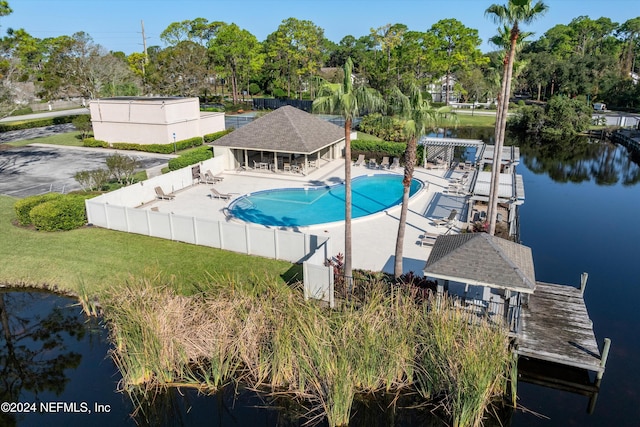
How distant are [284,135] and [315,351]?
2064cm

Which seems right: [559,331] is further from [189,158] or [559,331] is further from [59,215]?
[189,158]

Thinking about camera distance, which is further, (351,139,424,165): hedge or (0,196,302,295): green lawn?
(351,139,424,165): hedge

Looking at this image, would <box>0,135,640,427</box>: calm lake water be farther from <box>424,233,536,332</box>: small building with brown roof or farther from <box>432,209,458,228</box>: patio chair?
<box>432,209,458,228</box>: patio chair

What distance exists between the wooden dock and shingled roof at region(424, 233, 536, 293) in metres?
1.78

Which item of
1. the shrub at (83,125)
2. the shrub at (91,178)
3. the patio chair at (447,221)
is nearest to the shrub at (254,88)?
the shrub at (83,125)

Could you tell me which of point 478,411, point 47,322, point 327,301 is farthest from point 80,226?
point 478,411

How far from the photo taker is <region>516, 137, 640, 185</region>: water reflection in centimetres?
3522

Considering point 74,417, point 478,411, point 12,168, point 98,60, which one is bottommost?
point 74,417

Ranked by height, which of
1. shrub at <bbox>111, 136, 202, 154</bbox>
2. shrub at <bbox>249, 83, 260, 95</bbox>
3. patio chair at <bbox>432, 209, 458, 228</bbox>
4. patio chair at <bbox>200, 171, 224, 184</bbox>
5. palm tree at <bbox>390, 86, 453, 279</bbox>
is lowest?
patio chair at <bbox>432, 209, 458, 228</bbox>

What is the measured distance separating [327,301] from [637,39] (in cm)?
10325

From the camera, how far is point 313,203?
84.6 feet

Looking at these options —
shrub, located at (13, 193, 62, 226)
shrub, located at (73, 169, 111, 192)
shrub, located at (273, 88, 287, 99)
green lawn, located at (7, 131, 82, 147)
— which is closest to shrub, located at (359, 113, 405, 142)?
shrub, located at (73, 169, 111, 192)

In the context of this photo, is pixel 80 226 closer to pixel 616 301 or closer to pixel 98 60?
pixel 616 301

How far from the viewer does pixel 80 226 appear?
21156 mm
